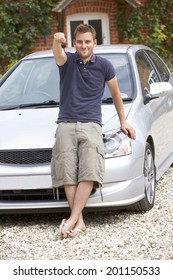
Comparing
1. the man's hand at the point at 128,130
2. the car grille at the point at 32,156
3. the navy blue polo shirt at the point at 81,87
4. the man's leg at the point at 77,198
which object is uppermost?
the navy blue polo shirt at the point at 81,87

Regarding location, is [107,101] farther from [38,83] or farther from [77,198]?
[77,198]

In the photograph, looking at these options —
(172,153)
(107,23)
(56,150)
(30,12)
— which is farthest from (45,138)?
(107,23)

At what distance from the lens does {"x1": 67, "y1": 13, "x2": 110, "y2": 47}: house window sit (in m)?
19.5

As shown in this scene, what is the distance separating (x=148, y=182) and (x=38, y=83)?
162cm

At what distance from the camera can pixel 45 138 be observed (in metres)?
5.83

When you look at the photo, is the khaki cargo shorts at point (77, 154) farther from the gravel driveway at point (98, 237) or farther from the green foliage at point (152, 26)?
the green foliage at point (152, 26)

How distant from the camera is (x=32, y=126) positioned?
6.09 metres

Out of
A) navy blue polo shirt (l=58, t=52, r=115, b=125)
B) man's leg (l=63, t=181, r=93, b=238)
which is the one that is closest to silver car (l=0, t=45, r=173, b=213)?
man's leg (l=63, t=181, r=93, b=238)

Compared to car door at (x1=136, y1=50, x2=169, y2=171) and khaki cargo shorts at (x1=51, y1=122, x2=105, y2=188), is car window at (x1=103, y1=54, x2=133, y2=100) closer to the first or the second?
car door at (x1=136, y1=50, x2=169, y2=171)

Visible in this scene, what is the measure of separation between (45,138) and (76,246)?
1.06m

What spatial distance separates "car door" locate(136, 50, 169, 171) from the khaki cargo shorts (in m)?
1.01

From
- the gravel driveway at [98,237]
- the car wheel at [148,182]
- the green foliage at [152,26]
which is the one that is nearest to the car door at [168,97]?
the car wheel at [148,182]

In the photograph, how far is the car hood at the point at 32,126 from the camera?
19.0ft

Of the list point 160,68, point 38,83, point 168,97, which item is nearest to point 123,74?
point 38,83
